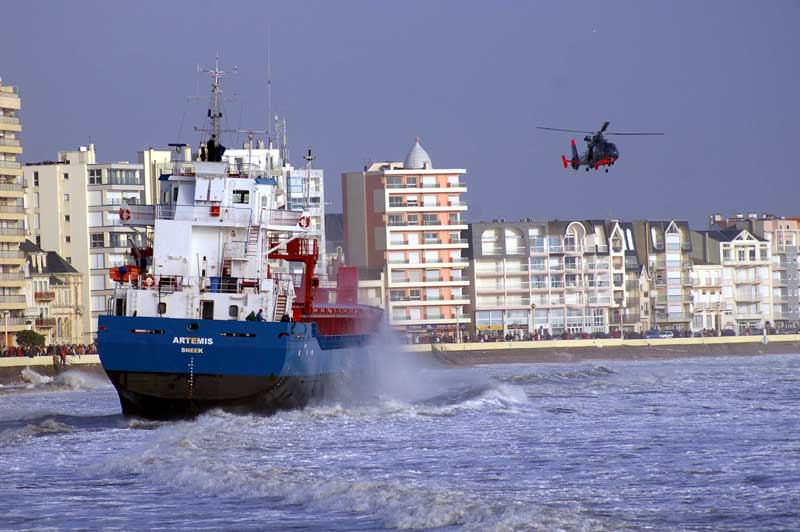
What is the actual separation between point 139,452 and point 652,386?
37.7m

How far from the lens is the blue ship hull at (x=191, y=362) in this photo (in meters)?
44.2

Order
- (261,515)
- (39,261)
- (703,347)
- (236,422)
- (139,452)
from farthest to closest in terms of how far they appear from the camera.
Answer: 1. (703,347)
2. (39,261)
3. (236,422)
4. (139,452)
5. (261,515)

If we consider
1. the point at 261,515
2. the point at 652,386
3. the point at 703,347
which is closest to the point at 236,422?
the point at 261,515

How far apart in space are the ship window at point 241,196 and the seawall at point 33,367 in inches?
1711

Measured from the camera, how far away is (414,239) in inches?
6019

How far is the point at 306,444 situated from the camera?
3700 cm

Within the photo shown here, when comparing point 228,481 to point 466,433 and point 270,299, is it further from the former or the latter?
point 270,299

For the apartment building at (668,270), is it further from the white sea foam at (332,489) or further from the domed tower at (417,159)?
the white sea foam at (332,489)

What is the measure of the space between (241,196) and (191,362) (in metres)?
7.28

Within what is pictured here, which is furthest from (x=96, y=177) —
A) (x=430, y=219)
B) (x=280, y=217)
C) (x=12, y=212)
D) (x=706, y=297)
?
(x=280, y=217)

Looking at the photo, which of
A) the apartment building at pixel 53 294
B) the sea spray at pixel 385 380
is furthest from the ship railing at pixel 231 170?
the apartment building at pixel 53 294

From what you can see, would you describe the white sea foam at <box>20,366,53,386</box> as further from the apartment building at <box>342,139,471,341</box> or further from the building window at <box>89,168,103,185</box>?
the apartment building at <box>342,139,471,341</box>

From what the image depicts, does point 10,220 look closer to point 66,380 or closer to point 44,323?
point 44,323

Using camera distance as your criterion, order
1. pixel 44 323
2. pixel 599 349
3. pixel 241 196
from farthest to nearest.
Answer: pixel 599 349 < pixel 44 323 < pixel 241 196
